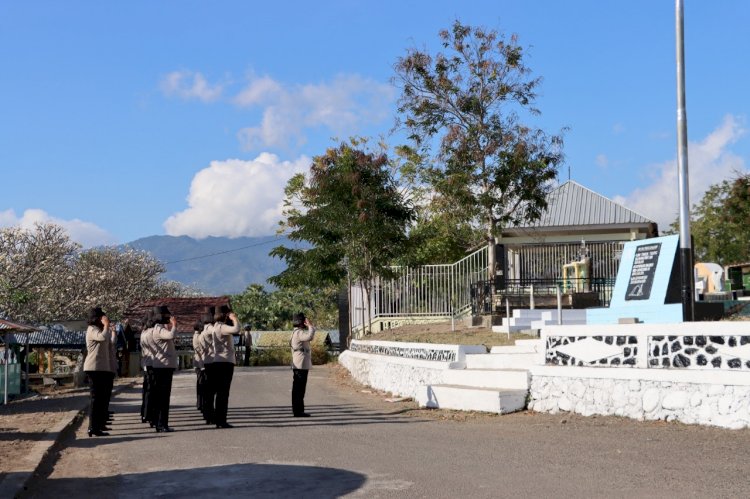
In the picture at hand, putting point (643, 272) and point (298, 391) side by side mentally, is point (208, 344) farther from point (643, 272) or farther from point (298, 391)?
point (643, 272)

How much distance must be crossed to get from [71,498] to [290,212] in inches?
1284

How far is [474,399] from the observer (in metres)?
13.5

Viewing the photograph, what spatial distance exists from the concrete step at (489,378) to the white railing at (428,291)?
9.68 m

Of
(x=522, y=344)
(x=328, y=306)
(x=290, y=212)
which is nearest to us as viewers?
(x=522, y=344)

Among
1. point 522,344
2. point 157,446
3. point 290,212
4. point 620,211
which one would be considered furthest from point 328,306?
point 157,446

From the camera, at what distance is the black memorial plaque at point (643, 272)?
14852mm

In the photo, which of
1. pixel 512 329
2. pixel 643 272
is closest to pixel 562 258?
pixel 512 329

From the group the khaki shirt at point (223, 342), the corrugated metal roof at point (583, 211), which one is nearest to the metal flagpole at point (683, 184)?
the khaki shirt at point (223, 342)

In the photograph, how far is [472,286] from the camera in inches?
977

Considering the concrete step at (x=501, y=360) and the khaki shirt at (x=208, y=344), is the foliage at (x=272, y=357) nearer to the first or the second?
the concrete step at (x=501, y=360)

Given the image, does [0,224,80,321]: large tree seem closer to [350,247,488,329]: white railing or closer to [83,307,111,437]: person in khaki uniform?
[350,247,488,329]: white railing

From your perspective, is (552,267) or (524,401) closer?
(524,401)

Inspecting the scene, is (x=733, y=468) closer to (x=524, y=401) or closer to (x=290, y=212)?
(x=524, y=401)

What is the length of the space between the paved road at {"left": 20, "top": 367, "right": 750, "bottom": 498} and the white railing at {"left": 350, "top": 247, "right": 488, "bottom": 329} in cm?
1209
